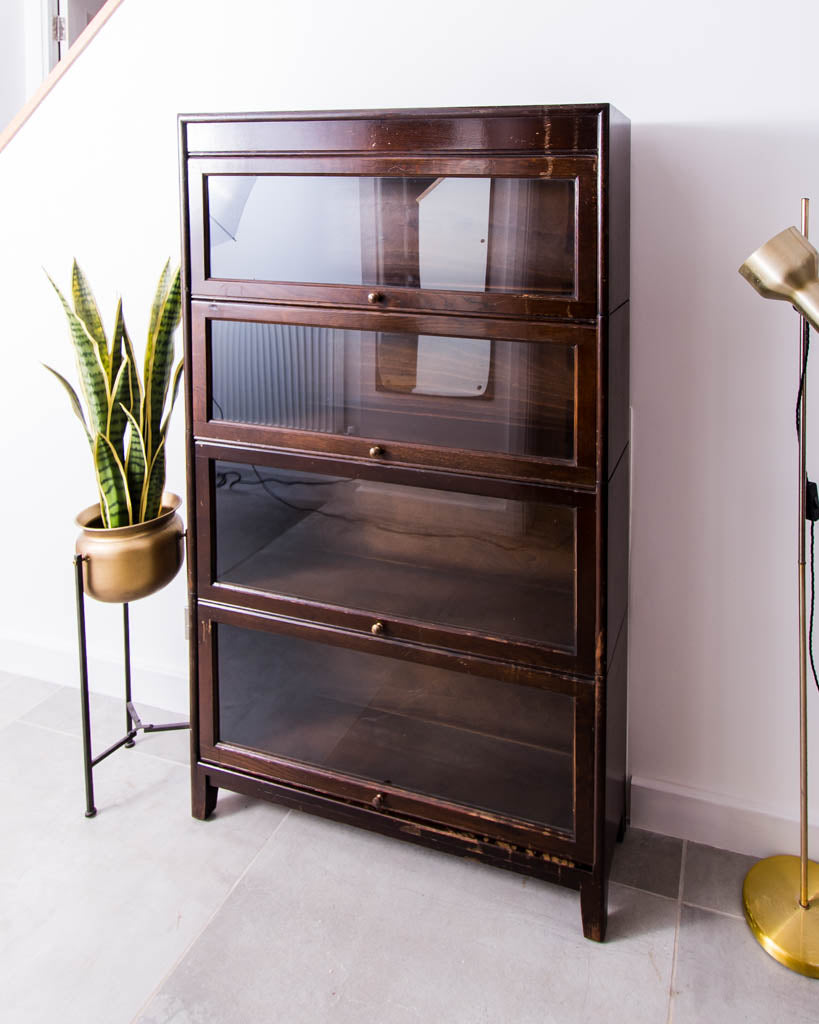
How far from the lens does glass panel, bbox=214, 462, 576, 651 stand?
1.41 metres

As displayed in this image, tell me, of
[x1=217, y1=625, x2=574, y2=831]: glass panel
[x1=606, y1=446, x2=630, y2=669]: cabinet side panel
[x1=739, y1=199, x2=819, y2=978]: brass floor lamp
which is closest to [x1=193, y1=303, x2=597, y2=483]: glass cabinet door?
[x1=606, y1=446, x2=630, y2=669]: cabinet side panel

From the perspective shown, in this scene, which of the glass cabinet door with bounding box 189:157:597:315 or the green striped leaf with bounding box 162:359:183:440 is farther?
the green striped leaf with bounding box 162:359:183:440

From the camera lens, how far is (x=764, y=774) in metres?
1.64

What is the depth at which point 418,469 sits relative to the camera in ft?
4.70

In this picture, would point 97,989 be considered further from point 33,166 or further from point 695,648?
point 33,166

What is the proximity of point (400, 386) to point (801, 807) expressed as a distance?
2.99 feet

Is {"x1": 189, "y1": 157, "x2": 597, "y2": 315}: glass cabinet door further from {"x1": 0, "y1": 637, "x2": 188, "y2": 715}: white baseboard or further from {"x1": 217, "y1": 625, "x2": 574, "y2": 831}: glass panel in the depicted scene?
{"x1": 0, "y1": 637, "x2": 188, "y2": 715}: white baseboard

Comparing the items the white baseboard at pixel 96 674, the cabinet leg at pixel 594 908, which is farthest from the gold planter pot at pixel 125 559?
the cabinet leg at pixel 594 908

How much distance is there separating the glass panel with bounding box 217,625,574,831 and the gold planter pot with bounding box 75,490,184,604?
0.59ft

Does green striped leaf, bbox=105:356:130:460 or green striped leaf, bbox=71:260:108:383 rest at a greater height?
green striped leaf, bbox=71:260:108:383

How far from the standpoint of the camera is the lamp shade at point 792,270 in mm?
1197

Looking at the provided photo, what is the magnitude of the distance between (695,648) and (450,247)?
2.69 ft

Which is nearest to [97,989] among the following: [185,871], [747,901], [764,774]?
[185,871]

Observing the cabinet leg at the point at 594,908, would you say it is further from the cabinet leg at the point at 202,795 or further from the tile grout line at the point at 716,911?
the cabinet leg at the point at 202,795
